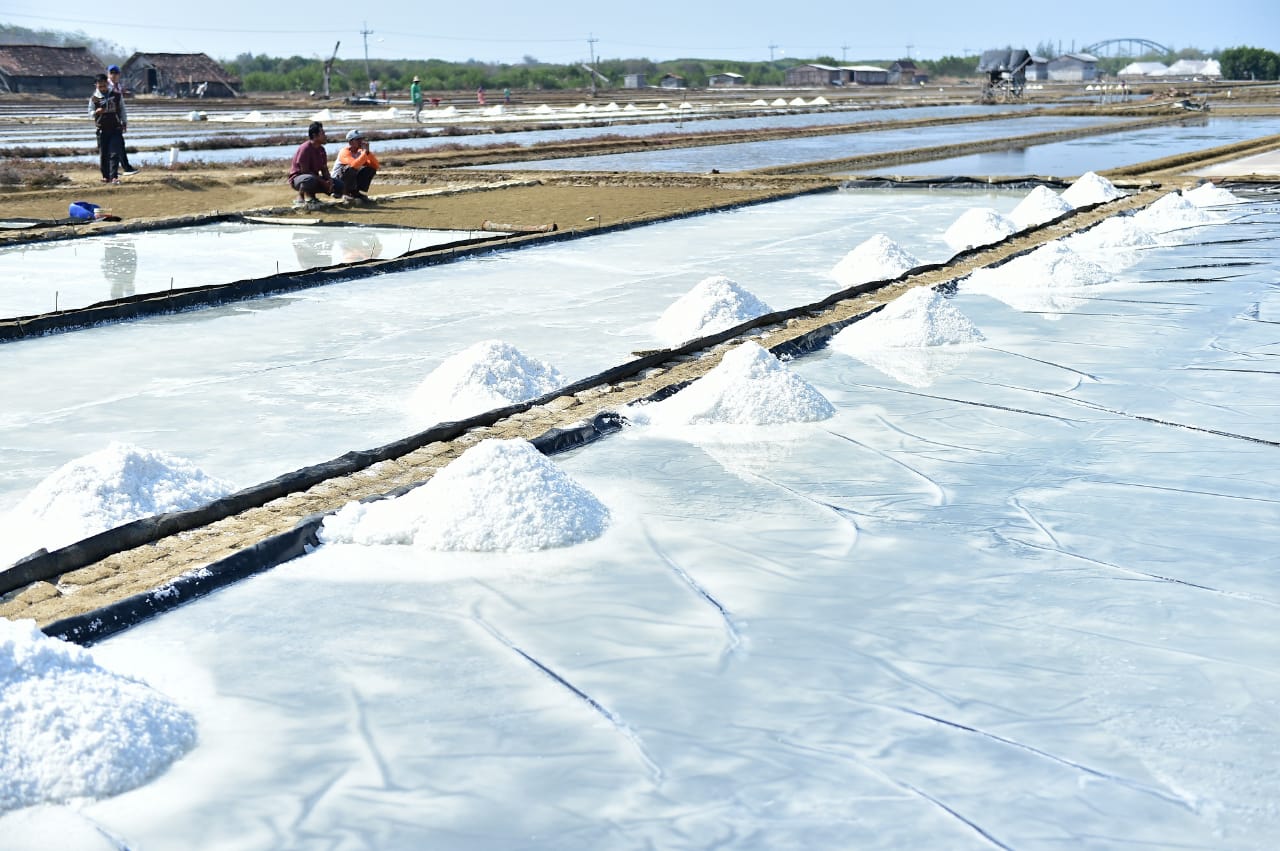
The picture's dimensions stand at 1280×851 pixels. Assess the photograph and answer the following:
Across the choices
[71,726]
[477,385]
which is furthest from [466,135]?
[71,726]

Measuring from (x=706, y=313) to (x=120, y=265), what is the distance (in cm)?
446

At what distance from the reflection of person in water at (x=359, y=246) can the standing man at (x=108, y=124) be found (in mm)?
4170

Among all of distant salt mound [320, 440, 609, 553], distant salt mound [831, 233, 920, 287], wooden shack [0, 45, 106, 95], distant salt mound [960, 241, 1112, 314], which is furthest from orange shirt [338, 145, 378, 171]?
wooden shack [0, 45, 106, 95]

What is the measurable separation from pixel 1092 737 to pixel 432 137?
2452 cm

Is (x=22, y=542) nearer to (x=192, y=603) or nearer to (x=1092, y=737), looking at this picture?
(x=192, y=603)

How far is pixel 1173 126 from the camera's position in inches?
1137

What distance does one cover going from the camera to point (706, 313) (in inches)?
256

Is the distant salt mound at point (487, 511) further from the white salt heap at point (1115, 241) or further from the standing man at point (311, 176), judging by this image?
the standing man at point (311, 176)

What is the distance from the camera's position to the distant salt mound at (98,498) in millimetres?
3646

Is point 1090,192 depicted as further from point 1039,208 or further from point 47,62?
point 47,62

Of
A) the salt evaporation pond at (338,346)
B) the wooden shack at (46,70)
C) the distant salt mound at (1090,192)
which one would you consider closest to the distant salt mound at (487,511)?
the salt evaporation pond at (338,346)

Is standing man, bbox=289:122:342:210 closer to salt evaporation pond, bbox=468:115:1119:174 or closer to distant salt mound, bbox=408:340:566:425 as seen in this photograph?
salt evaporation pond, bbox=468:115:1119:174

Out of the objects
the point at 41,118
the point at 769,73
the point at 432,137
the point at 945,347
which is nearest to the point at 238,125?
the point at 41,118

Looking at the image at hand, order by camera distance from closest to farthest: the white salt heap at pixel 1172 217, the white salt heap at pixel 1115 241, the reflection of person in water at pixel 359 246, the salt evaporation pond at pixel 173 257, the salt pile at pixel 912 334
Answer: the salt pile at pixel 912 334
the salt evaporation pond at pixel 173 257
the white salt heap at pixel 1115 241
the reflection of person in water at pixel 359 246
the white salt heap at pixel 1172 217
